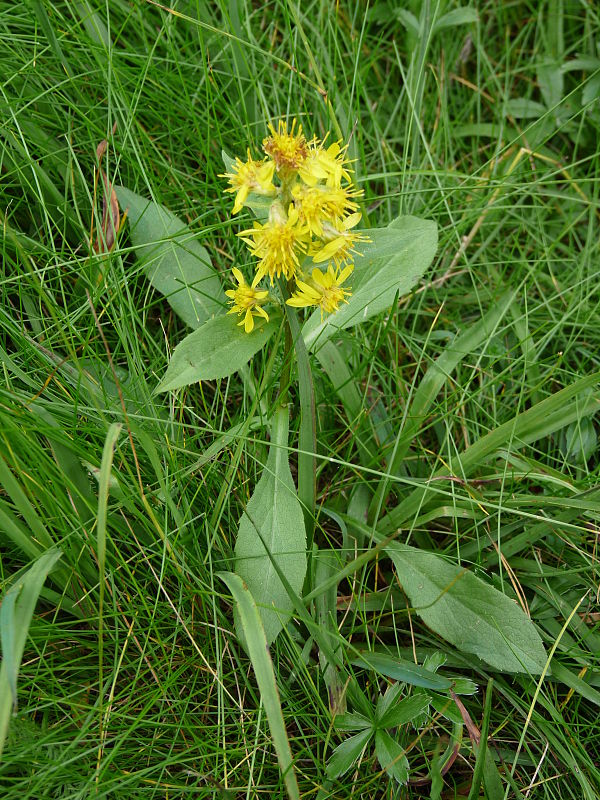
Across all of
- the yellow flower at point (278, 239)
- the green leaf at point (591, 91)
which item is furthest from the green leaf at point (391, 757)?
the green leaf at point (591, 91)

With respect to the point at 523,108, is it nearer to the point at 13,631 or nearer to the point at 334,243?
the point at 334,243

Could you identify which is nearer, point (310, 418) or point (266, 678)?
point (266, 678)

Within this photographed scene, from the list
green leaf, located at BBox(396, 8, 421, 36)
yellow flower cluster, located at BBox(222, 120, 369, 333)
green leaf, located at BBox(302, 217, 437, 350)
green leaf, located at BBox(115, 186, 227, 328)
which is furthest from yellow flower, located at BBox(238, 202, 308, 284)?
green leaf, located at BBox(396, 8, 421, 36)

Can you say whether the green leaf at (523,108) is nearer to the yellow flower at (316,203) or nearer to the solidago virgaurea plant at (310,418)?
the solidago virgaurea plant at (310,418)

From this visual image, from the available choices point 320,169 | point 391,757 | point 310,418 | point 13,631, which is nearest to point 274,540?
point 310,418

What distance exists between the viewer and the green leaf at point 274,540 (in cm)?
172

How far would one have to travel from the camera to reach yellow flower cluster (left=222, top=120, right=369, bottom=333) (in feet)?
4.88

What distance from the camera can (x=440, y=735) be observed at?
1828 mm

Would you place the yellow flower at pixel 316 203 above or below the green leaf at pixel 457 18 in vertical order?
below

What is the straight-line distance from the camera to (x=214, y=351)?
165cm

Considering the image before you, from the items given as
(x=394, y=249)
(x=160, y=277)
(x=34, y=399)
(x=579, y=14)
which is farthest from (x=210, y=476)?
(x=579, y=14)

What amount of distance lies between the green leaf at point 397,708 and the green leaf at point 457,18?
7.37 feet

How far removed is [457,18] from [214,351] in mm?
1789

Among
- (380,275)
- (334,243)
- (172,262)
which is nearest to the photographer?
(334,243)
